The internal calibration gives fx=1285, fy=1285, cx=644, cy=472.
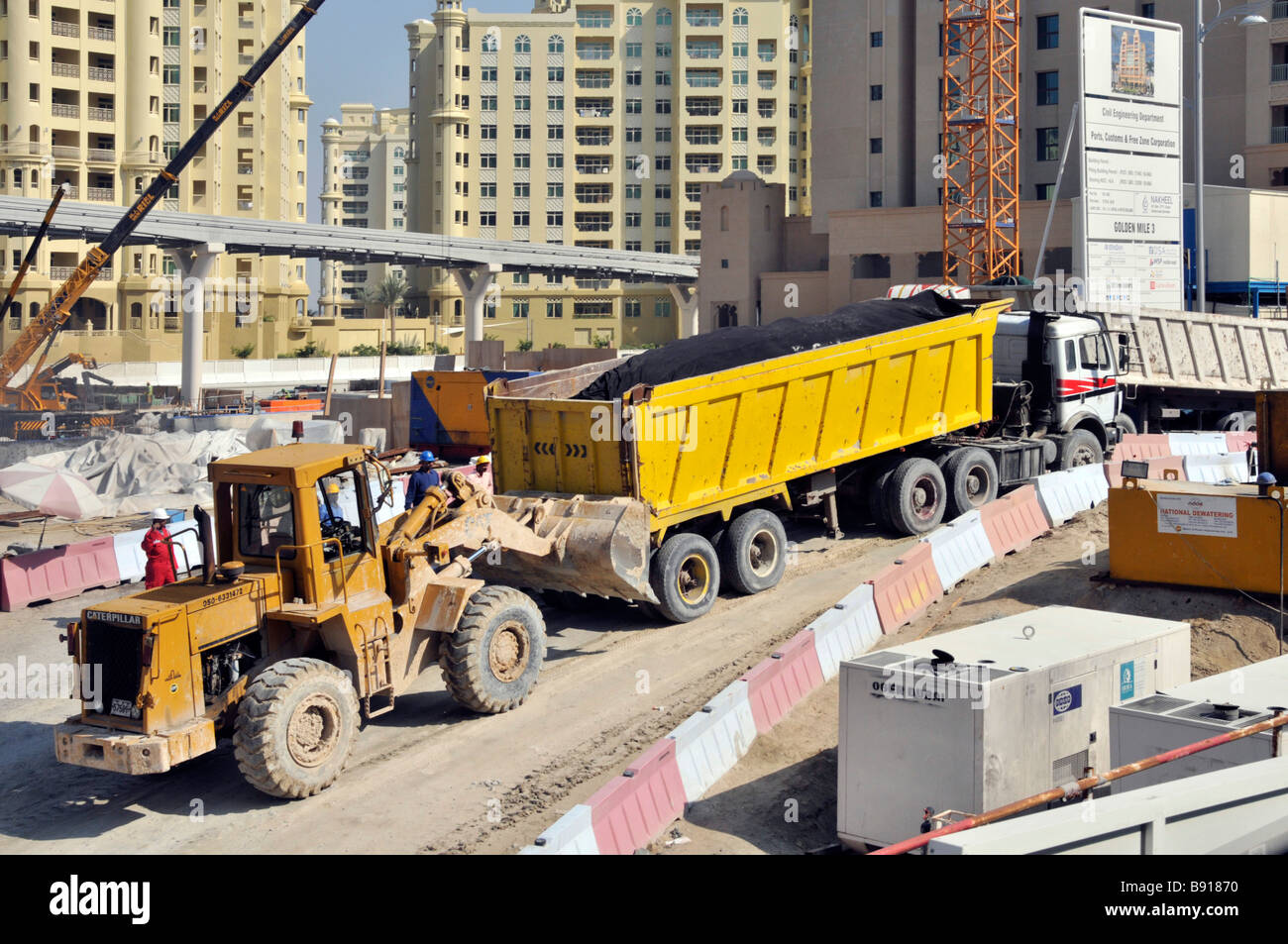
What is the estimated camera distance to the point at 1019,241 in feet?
176

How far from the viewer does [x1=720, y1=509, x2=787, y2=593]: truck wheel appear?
52.7ft

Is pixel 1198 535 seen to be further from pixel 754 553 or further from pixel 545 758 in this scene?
pixel 545 758

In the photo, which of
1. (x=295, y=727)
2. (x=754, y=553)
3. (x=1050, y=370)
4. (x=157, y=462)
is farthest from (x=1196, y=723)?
(x=157, y=462)

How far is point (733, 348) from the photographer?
16516 mm

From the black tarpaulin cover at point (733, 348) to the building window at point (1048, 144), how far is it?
150 ft

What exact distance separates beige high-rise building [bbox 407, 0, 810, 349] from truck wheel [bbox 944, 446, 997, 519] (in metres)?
83.3

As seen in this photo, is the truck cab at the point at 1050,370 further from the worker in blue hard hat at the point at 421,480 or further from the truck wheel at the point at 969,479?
the worker in blue hard hat at the point at 421,480

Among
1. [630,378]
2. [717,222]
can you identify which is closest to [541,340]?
[717,222]

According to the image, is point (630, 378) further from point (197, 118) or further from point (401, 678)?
point (197, 118)

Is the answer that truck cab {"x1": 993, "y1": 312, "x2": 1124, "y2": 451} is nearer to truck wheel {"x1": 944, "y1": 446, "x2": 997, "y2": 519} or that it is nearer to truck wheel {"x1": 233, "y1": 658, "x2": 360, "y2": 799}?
truck wheel {"x1": 944, "y1": 446, "x2": 997, "y2": 519}

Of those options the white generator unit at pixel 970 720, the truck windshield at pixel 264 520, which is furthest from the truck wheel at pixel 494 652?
the white generator unit at pixel 970 720

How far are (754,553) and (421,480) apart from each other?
15.4ft

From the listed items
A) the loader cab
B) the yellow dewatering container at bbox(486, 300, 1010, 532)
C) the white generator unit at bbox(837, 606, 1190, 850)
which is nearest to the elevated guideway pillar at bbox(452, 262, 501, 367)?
the yellow dewatering container at bbox(486, 300, 1010, 532)

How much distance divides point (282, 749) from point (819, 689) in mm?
5156
